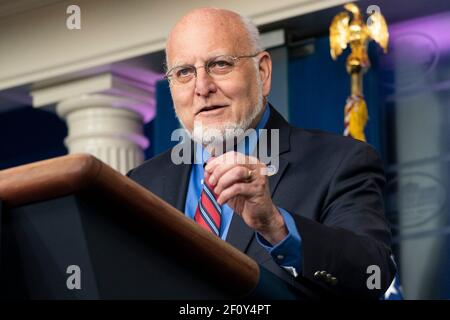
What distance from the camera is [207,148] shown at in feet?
8.66

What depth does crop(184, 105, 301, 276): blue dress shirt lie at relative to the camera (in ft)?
6.76

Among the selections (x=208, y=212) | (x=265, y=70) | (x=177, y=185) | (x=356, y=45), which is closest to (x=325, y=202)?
(x=208, y=212)

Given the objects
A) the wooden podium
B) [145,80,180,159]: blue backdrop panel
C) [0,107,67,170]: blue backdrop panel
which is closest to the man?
the wooden podium

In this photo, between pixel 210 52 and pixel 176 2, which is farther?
pixel 176 2

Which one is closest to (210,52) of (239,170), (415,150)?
(239,170)

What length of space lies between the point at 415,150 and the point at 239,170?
4.37m

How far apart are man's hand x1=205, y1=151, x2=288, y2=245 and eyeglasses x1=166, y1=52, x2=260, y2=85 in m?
0.70

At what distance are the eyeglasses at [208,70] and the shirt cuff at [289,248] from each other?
0.67 meters

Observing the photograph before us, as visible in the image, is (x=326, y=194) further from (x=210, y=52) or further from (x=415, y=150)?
(x=415, y=150)

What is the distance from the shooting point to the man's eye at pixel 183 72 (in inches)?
106

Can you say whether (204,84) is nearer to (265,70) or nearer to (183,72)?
(183,72)

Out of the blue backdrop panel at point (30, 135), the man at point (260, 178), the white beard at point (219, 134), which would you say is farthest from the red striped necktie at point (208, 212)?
the blue backdrop panel at point (30, 135)

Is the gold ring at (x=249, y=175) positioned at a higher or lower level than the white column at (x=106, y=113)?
lower

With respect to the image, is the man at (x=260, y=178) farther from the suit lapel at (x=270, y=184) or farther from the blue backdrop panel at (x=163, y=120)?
the blue backdrop panel at (x=163, y=120)
